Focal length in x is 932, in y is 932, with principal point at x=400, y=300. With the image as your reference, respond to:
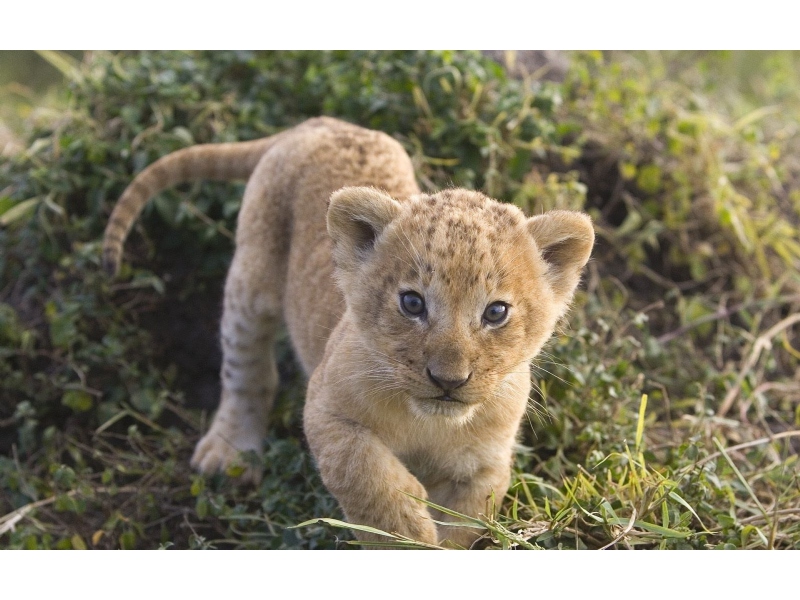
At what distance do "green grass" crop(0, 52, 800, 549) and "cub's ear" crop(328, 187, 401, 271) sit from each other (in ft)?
3.68

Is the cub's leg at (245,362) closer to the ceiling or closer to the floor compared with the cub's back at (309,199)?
closer to the floor

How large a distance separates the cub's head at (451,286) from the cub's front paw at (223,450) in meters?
1.65

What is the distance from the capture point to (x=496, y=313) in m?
3.60

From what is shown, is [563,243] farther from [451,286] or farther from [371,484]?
[371,484]

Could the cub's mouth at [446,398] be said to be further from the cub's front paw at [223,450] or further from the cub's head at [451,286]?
the cub's front paw at [223,450]

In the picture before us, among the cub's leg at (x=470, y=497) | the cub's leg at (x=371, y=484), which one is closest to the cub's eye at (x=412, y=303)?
the cub's leg at (x=371, y=484)

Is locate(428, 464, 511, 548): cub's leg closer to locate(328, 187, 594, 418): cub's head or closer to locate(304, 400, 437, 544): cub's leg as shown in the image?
locate(304, 400, 437, 544): cub's leg

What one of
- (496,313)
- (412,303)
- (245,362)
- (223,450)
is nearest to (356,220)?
(412,303)

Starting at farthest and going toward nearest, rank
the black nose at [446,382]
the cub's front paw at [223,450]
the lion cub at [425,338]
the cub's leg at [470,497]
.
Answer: the cub's front paw at [223,450] < the cub's leg at [470,497] < the lion cub at [425,338] < the black nose at [446,382]

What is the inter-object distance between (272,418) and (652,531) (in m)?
2.50

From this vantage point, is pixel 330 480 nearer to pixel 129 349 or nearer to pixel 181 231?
pixel 129 349

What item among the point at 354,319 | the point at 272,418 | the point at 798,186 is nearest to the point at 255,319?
the point at 272,418

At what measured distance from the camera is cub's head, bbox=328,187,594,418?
3.50m

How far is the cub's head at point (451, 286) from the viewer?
350cm
